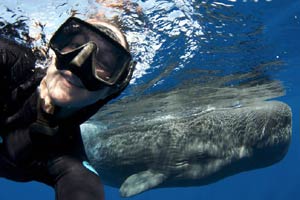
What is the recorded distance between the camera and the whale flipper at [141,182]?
8.83m

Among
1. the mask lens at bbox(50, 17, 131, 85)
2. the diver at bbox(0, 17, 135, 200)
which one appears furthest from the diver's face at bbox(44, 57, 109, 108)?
the mask lens at bbox(50, 17, 131, 85)

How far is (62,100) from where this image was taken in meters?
3.73

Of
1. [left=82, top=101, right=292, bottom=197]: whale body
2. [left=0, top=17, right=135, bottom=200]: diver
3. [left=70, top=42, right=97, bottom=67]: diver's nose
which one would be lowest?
[left=82, top=101, right=292, bottom=197]: whale body

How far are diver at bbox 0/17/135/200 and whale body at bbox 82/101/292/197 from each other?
5.68 m

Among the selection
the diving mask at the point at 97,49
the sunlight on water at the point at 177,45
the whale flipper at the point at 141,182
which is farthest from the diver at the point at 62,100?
the whale flipper at the point at 141,182

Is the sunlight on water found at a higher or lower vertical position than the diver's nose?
lower

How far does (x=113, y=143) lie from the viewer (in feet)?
40.0

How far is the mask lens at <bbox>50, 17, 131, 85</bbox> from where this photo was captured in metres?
3.65

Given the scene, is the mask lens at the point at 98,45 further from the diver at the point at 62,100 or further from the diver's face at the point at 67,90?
the diver's face at the point at 67,90

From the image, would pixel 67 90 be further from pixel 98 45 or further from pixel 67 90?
pixel 98 45

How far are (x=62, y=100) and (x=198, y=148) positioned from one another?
771 cm

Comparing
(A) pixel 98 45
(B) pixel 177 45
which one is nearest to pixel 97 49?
(A) pixel 98 45

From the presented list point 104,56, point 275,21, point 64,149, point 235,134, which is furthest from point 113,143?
point 104,56

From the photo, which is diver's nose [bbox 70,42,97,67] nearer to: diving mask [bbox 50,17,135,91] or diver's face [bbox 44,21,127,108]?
diving mask [bbox 50,17,135,91]
